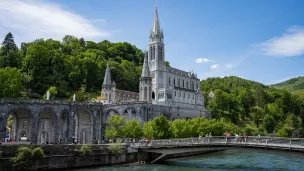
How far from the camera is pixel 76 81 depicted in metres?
99.8

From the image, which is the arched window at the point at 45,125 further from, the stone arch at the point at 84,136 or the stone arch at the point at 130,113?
the stone arch at the point at 130,113

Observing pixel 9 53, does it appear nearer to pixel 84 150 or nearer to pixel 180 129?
pixel 180 129

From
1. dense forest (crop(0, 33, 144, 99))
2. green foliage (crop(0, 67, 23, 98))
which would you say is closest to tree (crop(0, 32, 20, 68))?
dense forest (crop(0, 33, 144, 99))

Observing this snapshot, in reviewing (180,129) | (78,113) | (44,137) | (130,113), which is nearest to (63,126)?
(44,137)

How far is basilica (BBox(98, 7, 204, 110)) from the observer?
86500 mm

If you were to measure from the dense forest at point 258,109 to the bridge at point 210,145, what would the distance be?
63.7 meters

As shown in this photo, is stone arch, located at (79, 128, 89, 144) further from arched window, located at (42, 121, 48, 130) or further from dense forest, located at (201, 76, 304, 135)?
dense forest, located at (201, 76, 304, 135)

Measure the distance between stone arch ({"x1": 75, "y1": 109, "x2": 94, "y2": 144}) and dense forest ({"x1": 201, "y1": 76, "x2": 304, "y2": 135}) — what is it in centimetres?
5779

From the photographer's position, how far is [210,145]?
36969 mm

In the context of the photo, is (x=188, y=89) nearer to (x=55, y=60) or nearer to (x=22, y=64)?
(x=55, y=60)

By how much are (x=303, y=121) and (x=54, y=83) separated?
9464cm

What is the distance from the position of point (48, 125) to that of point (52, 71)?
46.0 meters

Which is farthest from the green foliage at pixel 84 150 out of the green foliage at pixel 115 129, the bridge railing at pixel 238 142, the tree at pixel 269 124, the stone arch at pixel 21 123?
the tree at pixel 269 124

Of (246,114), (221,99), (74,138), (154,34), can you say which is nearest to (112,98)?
(154,34)
